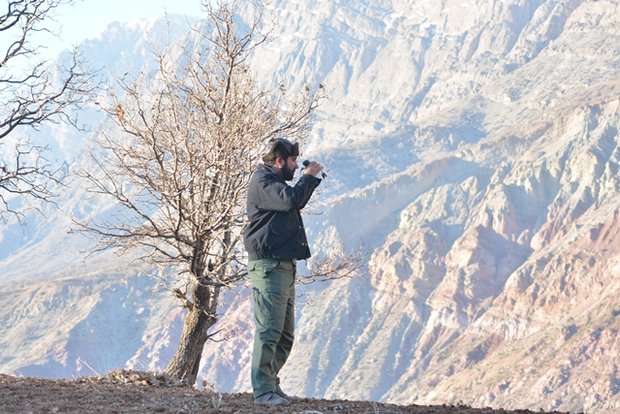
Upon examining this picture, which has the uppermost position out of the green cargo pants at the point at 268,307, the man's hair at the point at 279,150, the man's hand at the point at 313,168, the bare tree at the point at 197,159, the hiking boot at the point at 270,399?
the bare tree at the point at 197,159

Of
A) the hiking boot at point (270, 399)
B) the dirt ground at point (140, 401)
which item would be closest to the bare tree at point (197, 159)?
the dirt ground at point (140, 401)

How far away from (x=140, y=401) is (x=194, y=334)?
477cm

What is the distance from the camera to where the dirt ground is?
368 inches

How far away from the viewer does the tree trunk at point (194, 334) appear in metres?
14.9

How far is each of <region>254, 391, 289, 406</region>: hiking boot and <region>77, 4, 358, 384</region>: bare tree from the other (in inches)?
170

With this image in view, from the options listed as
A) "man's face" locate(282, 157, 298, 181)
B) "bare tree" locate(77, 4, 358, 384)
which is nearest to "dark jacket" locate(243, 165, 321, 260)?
"man's face" locate(282, 157, 298, 181)

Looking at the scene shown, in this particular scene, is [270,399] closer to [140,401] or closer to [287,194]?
[140,401]

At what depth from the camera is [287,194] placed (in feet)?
29.6

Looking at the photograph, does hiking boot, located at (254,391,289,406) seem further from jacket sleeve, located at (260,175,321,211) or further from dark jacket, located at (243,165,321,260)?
jacket sleeve, located at (260,175,321,211)

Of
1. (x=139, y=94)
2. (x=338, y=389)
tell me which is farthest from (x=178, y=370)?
(x=338, y=389)

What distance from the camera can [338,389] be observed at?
17050 centimetres

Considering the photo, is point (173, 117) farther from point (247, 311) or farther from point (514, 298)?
point (247, 311)

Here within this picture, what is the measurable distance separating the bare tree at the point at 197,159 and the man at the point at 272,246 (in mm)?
4002

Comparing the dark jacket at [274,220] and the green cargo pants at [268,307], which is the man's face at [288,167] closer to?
the dark jacket at [274,220]
